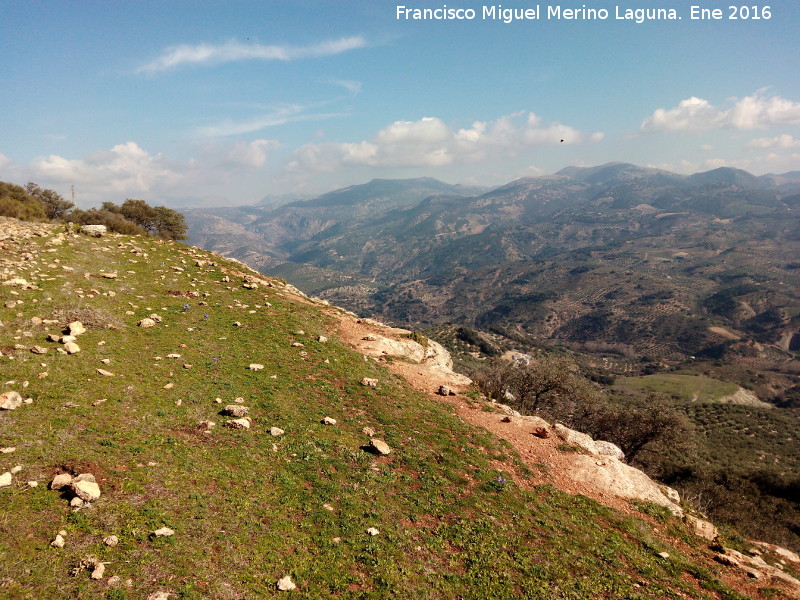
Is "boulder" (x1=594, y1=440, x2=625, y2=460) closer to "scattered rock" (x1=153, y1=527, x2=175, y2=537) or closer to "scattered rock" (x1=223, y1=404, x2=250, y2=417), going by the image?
"scattered rock" (x1=223, y1=404, x2=250, y2=417)

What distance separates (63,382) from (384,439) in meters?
18.4

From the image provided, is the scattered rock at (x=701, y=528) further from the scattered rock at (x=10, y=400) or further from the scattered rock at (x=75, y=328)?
the scattered rock at (x=75, y=328)

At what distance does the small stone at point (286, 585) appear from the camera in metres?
11.8

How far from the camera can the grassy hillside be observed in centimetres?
1193

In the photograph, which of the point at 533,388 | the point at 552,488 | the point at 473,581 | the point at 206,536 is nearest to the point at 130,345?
the point at 206,536

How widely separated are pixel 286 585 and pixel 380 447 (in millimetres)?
9451

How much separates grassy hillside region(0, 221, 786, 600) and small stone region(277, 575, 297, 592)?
0.86 feet

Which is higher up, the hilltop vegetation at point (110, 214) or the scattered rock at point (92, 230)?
the hilltop vegetation at point (110, 214)

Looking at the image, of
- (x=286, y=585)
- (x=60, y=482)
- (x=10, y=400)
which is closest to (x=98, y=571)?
(x=60, y=482)

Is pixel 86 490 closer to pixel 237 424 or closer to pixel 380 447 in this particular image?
pixel 237 424

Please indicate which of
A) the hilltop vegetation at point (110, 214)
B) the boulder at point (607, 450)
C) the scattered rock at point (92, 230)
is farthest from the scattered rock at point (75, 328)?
the hilltop vegetation at point (110, 214)

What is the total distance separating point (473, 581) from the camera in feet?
44.5

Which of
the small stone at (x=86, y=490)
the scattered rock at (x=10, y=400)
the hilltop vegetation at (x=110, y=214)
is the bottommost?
the small stone at (x=86, y=490)

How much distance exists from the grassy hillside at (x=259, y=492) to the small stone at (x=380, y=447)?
1.72 feet
